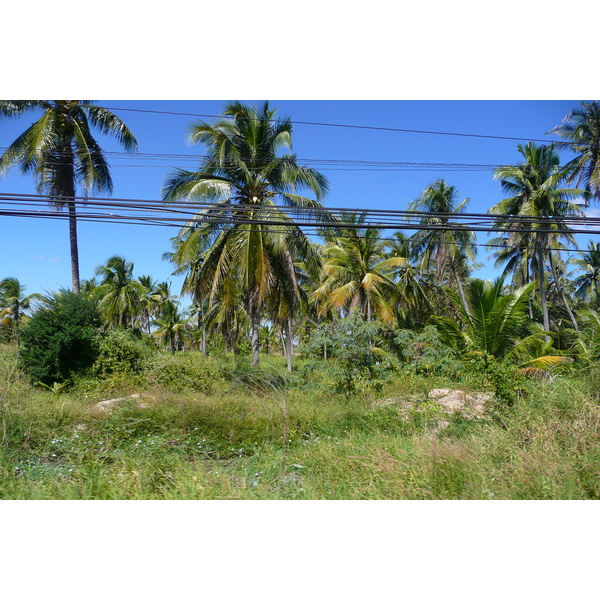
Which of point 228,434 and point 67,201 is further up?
point 67,201

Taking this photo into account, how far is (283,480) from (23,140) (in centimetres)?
1313

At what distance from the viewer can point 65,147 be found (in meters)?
14.4

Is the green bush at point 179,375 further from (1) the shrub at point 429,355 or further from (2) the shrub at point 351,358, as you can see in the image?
(1) the shrub at point 429,355

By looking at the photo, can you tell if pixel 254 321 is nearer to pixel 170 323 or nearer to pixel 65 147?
pixel 65 147

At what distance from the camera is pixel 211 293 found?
44.5 ft

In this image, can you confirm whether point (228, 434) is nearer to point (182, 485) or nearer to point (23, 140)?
point (182, 485)

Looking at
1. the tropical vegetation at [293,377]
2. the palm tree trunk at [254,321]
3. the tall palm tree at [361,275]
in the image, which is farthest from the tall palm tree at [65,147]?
the tall palm tree at [361,275]

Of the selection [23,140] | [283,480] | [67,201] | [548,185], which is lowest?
[283,480]

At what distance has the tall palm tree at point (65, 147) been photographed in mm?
13025

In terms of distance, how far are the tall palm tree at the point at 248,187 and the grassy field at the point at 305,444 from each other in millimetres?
3933

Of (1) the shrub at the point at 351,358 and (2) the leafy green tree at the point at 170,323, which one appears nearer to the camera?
(1) the shrub at the point at 351,358

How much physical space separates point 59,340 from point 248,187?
23.7 feet

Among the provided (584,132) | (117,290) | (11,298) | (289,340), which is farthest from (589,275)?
(11,298)

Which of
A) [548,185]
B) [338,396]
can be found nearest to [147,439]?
[338,396]
